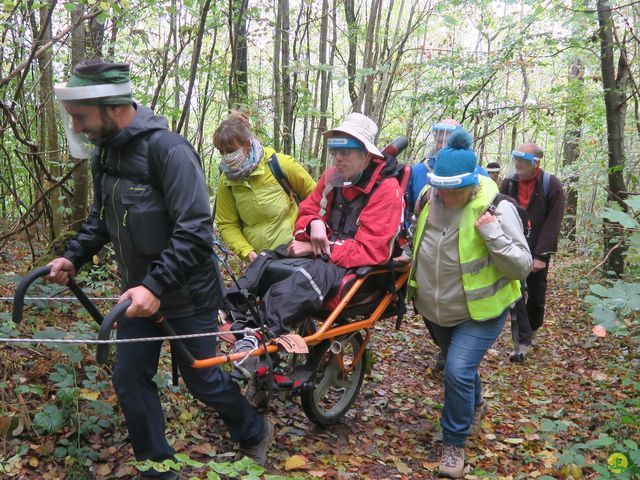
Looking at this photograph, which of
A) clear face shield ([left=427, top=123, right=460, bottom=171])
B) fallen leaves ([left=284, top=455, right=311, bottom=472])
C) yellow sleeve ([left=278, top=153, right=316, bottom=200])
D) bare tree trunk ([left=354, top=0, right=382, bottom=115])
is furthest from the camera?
bare tree trunk ([left=354, top=0, right=382, bottom=115])

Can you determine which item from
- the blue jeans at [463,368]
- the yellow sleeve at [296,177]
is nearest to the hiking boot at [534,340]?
the blue jeans at [463,368]

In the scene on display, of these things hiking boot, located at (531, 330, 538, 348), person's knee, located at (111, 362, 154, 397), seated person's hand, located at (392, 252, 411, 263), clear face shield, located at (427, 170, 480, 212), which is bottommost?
hiking boot, located at (531, 330, 538, 348)

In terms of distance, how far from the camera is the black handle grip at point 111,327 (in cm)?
238

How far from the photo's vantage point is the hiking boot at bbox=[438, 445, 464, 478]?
3.84 meters

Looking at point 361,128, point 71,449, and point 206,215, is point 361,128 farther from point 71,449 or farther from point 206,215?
point 71,449

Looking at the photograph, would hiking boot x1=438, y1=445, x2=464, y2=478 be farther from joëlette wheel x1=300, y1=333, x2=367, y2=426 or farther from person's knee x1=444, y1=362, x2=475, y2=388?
joëlette wheel x1=300, y1=333, x2=367, y2=426

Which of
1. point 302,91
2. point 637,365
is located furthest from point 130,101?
point 302,91

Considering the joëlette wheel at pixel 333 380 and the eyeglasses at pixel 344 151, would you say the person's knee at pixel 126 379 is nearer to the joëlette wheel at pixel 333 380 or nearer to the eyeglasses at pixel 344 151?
the joëlette wheel at pixel 333 380

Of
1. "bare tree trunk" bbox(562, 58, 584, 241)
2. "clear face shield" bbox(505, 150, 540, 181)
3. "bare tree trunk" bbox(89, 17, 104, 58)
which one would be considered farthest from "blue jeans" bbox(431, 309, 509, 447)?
"bare tree trunk" bbox(562, 58, 584, 241)

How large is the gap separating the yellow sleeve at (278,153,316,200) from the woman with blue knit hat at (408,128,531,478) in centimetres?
116

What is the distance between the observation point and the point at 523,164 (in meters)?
6.46

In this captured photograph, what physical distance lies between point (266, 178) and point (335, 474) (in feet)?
7.77

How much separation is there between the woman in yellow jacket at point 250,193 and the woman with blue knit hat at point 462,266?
125 centimetres

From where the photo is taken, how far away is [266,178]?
179 inches
